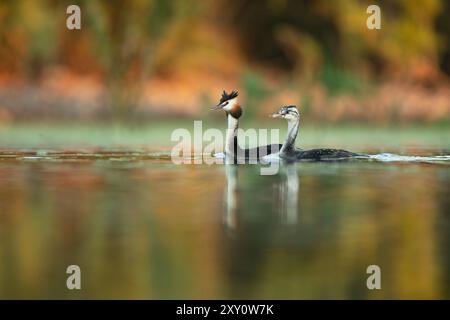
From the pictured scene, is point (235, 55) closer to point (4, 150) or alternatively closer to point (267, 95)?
point (267, 95)

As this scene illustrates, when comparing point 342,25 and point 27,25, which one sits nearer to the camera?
point 27,25

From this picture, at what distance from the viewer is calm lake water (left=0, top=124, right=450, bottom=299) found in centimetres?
493

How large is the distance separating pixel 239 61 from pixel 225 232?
22.2m

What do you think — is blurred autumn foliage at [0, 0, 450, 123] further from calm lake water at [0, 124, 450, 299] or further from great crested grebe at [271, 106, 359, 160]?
calm lake water at [0, 124, 450, 299]

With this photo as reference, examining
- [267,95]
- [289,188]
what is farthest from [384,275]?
[267,95]

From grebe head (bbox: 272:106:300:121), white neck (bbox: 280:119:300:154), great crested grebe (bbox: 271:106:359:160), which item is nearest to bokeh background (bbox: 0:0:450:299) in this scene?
great crested grebe (bbox: 271:106:359:160)

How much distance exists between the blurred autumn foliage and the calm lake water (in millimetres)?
14339

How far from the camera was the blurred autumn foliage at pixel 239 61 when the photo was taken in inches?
1003

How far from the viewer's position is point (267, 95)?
26.0 m

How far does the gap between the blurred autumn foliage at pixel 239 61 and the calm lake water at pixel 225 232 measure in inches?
565

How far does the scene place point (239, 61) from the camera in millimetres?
28516

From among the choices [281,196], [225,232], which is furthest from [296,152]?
[225,232]
